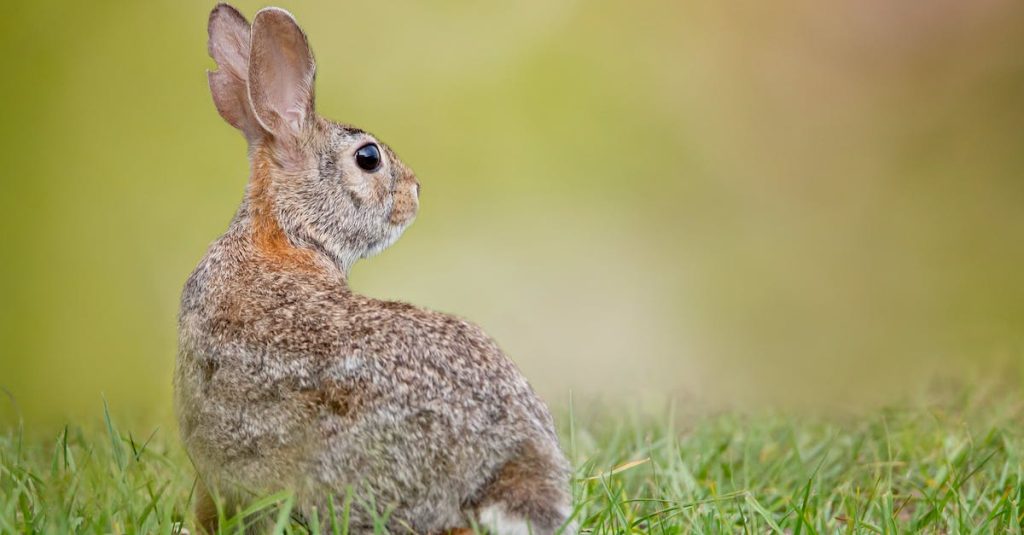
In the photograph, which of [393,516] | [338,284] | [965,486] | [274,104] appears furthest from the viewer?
[965,486]

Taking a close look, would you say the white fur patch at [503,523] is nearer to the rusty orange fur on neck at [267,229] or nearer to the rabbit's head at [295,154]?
the rusty orange fur on neck at [267,229]

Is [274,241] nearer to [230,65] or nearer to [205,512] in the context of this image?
[230,65]

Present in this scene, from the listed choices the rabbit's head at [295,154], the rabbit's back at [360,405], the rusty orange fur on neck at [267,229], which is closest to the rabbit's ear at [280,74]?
the rabbit's head at [295,154]

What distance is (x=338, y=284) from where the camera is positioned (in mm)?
4785

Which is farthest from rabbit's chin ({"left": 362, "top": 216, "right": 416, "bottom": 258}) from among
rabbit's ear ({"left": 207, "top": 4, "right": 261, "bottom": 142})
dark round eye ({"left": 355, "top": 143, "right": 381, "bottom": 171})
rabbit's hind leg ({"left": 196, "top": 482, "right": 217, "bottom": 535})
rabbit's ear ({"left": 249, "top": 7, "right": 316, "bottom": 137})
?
rabbit's hind leg ({"left": 196, "top": 482, "right": 217, "bottom": 535})

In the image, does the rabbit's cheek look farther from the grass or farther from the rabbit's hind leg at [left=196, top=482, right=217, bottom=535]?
the rabbit's hind leg at [left=196, top=482, right=217, bottom=535]

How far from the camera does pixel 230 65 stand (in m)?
5.43

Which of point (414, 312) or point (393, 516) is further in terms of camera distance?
point (414, 312)

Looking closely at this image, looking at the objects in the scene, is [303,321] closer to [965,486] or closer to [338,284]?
[338,284]

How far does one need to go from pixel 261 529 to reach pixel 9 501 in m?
0.85

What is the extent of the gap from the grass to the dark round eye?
1.42 meters

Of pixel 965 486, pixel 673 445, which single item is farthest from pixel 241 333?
pixel 965 486

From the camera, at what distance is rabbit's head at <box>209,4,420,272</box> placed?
16.6 feet

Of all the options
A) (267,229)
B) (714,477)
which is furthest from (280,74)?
(714,477)
